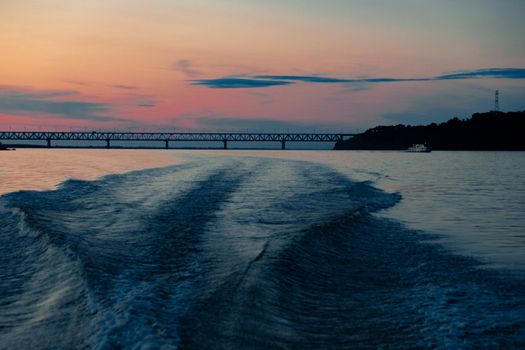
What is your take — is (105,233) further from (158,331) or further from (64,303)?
(158,331)

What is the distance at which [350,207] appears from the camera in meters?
20.5

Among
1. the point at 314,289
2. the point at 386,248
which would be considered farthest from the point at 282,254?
the point at 386,248

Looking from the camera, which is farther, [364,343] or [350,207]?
[350,207]

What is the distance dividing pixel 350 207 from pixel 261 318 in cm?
1378

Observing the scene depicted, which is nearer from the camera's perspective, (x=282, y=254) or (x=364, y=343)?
(x=364, y=343)

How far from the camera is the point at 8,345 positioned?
6.21 meters

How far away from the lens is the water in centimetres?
669

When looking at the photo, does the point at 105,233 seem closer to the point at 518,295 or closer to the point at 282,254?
the point at 282,254

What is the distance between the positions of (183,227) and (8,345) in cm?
868

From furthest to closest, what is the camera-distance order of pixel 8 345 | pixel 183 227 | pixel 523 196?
pixel 523 196 → pixel 183 227 → pixel 8 345

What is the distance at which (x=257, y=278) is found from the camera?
9172 millimetres

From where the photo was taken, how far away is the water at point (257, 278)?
669 centimetres

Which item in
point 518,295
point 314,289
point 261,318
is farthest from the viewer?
point 314,289

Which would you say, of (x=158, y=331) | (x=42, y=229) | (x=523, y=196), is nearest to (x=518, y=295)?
(x=158, y=331)
